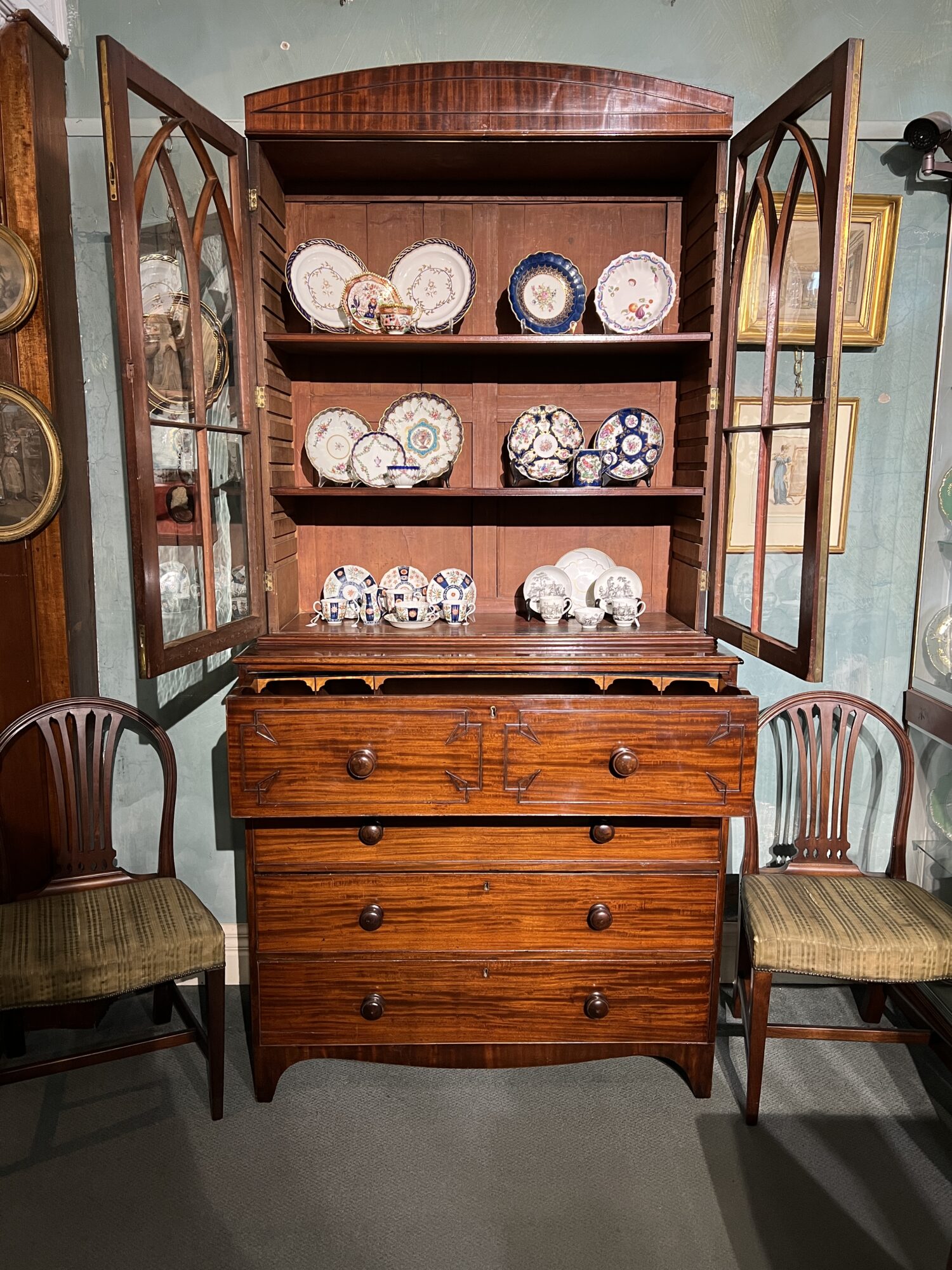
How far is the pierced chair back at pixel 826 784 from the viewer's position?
242 cm

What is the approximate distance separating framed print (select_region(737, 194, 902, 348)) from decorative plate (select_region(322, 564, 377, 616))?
1183 mm

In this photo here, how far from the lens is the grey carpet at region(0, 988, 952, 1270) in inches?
70.7

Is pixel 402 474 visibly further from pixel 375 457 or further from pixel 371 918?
pixel 371 918

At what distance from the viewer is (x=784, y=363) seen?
2.38 m

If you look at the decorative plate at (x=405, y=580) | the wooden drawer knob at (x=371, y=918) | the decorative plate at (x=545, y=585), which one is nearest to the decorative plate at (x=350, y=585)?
the decorative plate at (x=405, y=580)

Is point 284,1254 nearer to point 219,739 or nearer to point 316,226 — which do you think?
point 219,739

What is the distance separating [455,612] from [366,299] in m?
0.83

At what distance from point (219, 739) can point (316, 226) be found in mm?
1502

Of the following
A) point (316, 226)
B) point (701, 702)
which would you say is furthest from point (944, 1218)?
point (316, 226)

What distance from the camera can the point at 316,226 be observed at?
2.41 meters

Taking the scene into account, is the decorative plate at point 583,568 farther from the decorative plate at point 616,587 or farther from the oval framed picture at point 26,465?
the oval framed picture at point 26,465

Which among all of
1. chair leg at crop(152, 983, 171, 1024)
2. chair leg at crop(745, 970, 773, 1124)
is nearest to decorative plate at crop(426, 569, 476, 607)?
chair leg at crop(745, 970, 773, 1124)

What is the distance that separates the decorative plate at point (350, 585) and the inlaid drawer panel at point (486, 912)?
72 centimetres

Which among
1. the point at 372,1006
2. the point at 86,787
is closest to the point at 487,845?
the point at 372,1006
